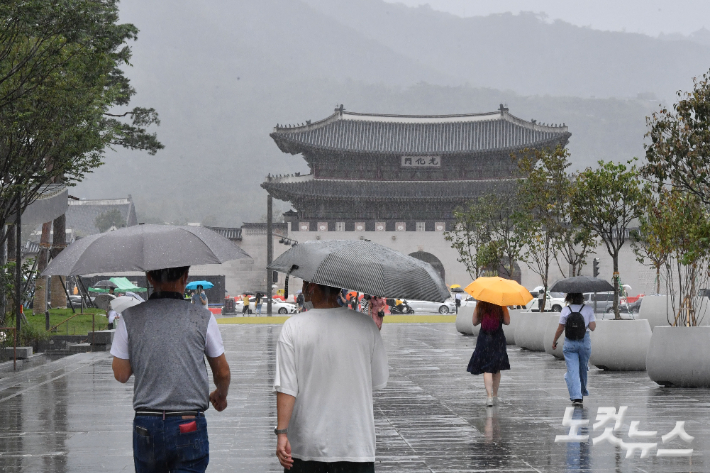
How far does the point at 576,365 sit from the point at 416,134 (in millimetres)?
52264

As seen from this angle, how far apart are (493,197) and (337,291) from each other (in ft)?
107

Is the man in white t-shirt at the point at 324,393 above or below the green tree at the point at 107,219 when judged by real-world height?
below

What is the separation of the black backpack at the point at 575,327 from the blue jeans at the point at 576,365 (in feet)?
0.22

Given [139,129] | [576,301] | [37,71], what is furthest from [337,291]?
[139,129]

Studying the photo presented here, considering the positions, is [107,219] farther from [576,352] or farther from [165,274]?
[165,274]

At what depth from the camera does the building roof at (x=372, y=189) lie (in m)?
60.6

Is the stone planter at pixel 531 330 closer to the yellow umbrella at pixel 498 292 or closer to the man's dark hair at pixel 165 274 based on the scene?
the yellow umbrella at pixel 498 292

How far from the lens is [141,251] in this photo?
475 cm

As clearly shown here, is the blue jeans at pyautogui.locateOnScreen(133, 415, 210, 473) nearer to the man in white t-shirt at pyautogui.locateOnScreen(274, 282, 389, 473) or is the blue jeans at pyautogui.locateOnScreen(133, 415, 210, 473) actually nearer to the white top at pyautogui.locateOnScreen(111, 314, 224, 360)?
the white top at pyautogui.locateOnScreen(111, 314, 224, 360)

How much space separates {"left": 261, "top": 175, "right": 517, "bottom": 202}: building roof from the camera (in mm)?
60625

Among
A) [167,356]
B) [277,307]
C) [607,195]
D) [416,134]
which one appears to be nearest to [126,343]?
[167,356]

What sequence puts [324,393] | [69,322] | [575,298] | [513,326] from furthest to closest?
[69,322] → [513,326] → [575,298] → [324,393]

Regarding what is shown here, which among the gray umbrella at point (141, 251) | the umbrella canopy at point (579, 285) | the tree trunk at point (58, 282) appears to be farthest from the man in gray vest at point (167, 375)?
the tree trunk at point (58, 282)

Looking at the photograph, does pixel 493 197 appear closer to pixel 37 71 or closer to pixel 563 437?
pixel 37 71
